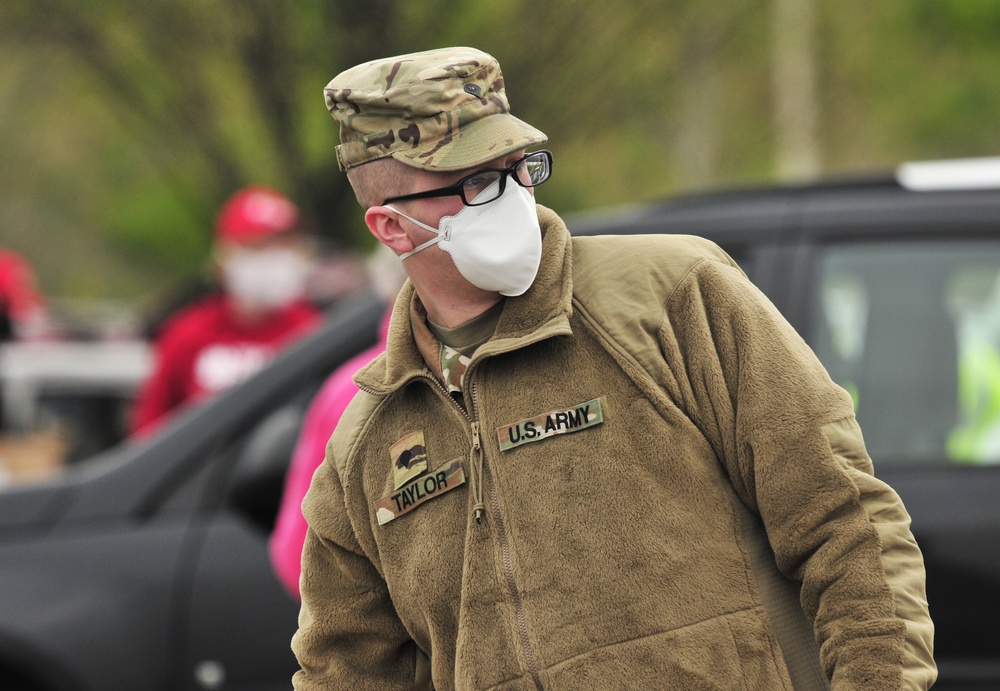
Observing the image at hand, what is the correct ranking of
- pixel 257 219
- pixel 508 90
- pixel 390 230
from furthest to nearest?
pixel 508 90, pixel 257 219, pixel 390 230

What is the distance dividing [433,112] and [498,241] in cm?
20

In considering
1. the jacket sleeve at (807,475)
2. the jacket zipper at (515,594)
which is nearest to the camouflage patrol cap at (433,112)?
the jacket sleeve at (807,475)

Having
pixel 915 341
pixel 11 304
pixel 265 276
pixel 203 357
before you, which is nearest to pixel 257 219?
pixel 265 276

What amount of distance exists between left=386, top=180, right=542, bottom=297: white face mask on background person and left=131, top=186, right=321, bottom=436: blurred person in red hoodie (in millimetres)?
3257

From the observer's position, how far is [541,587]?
1792mm

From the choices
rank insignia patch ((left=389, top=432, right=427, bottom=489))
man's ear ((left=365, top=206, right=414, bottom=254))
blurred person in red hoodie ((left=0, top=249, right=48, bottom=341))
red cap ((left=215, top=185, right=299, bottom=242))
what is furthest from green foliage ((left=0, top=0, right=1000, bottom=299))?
rank insignia patch ((left=389, top=432, right=427, bottom=489))

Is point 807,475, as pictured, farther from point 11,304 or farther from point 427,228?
point 11,304

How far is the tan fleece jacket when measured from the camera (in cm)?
171

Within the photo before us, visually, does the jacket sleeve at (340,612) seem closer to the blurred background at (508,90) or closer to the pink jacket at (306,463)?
the pink jacket at (306,463)

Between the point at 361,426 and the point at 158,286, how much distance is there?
23.4 m

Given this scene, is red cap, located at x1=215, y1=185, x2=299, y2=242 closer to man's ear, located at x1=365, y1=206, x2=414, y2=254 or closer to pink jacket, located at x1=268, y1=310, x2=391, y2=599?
pink jacket, located at x1=268, y1=310, x2=391, y2=599

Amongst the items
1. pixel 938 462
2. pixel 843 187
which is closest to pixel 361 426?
pixel 938 462

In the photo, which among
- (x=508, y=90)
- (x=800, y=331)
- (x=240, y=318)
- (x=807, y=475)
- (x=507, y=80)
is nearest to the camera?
(x=807, y=475)

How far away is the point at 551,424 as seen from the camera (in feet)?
5.90
